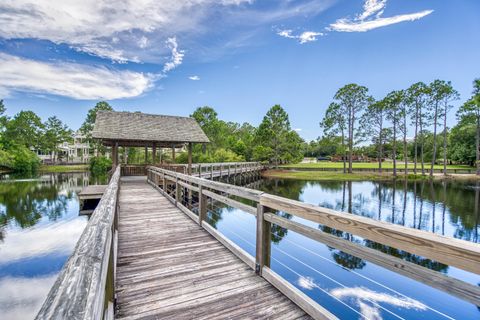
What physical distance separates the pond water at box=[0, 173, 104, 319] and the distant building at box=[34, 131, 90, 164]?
134ft

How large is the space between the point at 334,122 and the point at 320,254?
27.3m

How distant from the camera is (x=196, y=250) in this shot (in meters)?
4.05

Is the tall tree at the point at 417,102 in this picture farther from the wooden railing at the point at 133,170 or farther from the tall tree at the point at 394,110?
the wooden railing at the point at 133,170

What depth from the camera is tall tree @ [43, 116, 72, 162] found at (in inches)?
1770

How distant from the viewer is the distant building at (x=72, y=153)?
51.4 meters

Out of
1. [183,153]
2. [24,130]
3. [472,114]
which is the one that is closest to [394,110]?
[472,114]

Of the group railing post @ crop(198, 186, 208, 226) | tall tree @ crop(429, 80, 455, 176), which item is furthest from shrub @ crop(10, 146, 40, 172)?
tall tree @ crop(429, 80, 455, 176)

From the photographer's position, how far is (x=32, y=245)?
890cm

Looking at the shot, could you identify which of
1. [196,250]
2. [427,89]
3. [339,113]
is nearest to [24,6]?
[196,250]

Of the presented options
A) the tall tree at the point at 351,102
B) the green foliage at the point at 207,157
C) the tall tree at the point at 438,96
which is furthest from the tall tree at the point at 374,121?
the green foliage at the point at 207,157

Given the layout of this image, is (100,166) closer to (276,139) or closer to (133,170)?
(133,170)

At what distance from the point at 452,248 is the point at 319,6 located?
21426 mm

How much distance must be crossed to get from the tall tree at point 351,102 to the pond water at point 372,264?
15298mm

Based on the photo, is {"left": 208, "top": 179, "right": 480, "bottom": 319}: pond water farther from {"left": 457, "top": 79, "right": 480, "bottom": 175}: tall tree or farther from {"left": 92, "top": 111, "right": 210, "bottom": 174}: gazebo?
{"left": 457, "top": 79, "right": 480, "bottom": 175}: tall tree
